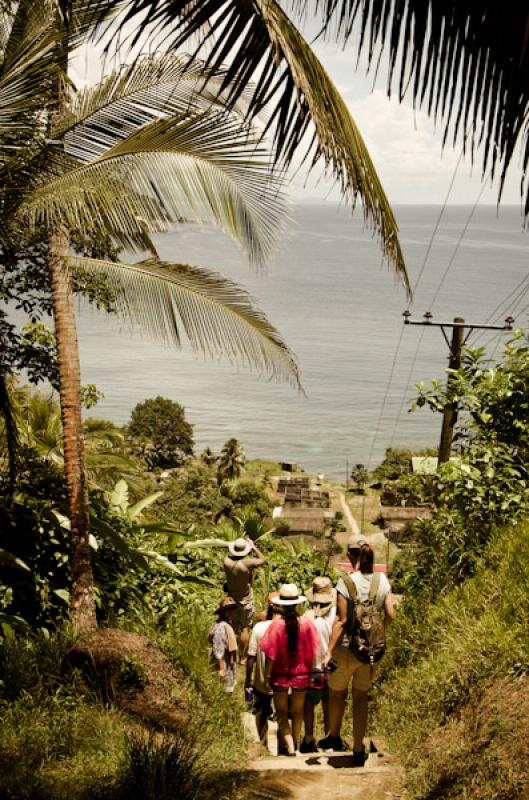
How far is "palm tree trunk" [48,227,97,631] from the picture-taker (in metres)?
7.74

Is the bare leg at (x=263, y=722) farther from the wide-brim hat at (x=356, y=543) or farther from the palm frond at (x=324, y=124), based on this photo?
the palm frond at (x=324, y=124)

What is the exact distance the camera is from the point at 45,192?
19.0 feet

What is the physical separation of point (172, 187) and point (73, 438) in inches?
117

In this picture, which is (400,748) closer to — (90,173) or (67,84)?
(90,173)

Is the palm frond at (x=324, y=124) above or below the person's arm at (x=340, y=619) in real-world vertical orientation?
above

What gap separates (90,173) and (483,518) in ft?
14.4

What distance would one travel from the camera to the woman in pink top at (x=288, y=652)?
5.55 meters

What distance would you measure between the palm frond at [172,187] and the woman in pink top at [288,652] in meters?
2.44

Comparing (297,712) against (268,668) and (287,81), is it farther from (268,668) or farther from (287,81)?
(287,81)

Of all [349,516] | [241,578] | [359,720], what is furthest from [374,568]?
[349,516]

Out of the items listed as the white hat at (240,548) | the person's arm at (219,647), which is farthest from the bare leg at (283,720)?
the white hat at (240,548)

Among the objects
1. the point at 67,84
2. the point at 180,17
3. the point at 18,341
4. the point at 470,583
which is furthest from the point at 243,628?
the point at 180,17

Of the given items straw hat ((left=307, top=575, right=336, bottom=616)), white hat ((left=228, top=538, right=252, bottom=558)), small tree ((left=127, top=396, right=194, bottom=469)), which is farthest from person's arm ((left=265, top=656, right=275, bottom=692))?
small tree ((left=127, top=396, right=194, bottom=469))

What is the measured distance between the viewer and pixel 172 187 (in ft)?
18.9
